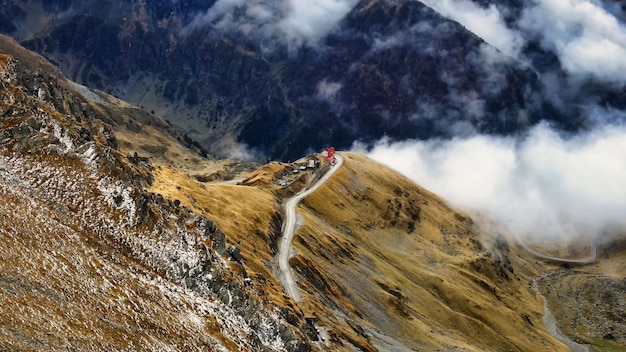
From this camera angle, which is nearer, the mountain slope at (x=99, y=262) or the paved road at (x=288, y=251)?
the mountain slope at (x=99, y=262)

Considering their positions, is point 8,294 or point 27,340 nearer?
point 27,340

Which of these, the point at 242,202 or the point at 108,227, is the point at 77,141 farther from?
the point at 242,202

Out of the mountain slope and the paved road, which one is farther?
the paved road

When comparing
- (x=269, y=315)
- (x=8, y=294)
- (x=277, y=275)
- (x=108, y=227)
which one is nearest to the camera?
(x=8, y=294)

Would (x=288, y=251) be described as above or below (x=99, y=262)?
below

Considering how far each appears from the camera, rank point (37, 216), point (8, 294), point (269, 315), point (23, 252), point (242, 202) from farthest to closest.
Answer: point (242, 202) → point (269, 315) → point (37, 216) → point (23, 252) → point (8, 294)

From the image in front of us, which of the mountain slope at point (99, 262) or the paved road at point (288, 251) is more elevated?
the mountain slope at point (99, 262)

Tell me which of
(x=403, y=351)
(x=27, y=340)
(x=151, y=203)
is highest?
(x=151, y=203)

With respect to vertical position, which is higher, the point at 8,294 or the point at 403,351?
the point at 8,294

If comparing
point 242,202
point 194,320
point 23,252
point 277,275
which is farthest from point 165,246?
point 242,202

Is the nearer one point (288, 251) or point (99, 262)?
point (99, 262)

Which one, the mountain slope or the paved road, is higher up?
the mountain slope
